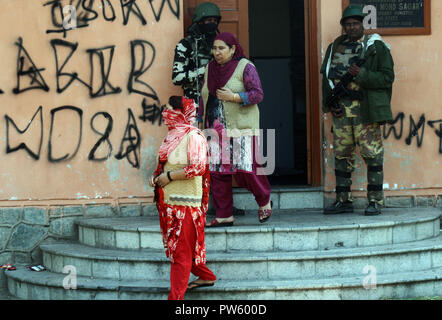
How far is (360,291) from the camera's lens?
6660 millimetres

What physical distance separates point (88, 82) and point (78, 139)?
2.11ft

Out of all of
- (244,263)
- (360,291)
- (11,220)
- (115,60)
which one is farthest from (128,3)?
(360,291)

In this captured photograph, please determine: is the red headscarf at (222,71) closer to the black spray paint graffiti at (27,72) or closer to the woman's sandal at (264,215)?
the woman's sandal at (264,215)

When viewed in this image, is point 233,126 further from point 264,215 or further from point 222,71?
point 264,215

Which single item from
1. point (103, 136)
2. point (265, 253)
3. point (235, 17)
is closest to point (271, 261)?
point (265, 253)

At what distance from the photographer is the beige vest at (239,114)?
24.2 ft

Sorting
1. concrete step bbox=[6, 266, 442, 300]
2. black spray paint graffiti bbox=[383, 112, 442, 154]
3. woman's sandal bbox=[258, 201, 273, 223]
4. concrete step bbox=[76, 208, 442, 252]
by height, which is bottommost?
concrete step bbox=[6, 266, 442, 300]

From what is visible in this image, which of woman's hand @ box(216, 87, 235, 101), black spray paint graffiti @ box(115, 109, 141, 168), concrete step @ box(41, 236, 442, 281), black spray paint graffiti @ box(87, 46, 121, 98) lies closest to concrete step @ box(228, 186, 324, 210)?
black spray paint graffiti @ box(115, 109, 141, 168)

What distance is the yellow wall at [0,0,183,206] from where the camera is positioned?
8336 millimetres

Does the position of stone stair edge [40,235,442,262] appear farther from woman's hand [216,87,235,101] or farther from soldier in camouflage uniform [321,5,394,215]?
woman's hand [216,87,235,101]

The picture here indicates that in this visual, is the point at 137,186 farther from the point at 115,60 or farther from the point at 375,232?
the point at 375,232

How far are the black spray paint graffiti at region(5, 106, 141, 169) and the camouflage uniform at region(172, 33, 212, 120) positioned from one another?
80 cm

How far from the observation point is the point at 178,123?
616 cm

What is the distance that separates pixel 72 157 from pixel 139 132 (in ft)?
2.59
